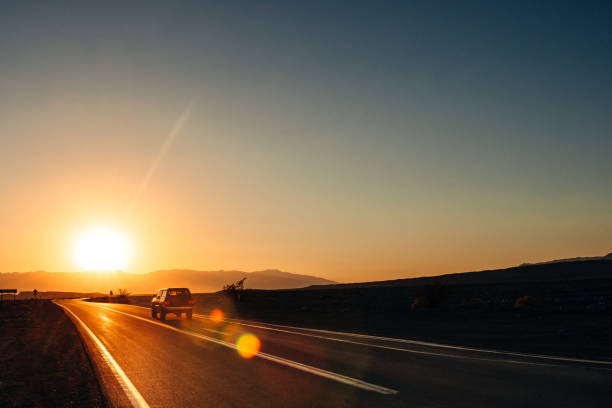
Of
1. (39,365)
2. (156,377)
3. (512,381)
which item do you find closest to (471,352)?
(512,381)

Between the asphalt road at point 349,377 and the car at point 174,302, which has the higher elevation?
the car at point 174,302

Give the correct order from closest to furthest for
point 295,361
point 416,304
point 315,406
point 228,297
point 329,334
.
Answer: point 315,406 → point 295,361 → point 329,334 → point 416,304 → point 228,297

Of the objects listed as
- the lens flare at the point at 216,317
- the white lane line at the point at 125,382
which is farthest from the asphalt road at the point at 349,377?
the lens flare at the point at 216,317

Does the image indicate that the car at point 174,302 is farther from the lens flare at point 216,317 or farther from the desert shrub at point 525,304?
the desert shrub at point 525,304

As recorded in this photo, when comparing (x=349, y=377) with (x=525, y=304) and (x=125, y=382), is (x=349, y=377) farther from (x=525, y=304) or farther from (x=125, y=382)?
(x=525, y=304)

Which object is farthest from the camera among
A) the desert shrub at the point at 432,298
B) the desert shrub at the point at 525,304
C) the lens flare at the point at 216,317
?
the desert shrub at the point at 432,298

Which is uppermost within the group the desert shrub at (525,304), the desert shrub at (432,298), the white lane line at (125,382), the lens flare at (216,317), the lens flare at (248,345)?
the desert shrub at (432,298)

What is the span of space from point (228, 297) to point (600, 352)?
5658cm

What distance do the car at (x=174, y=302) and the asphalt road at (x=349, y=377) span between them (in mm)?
17149

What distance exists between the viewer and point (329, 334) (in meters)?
20.3

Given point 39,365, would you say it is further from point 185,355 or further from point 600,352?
point 600,352

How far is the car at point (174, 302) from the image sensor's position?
108 ft

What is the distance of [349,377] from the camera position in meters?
9.91

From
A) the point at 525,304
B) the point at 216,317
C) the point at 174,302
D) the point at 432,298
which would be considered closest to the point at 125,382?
the point at 174,302
